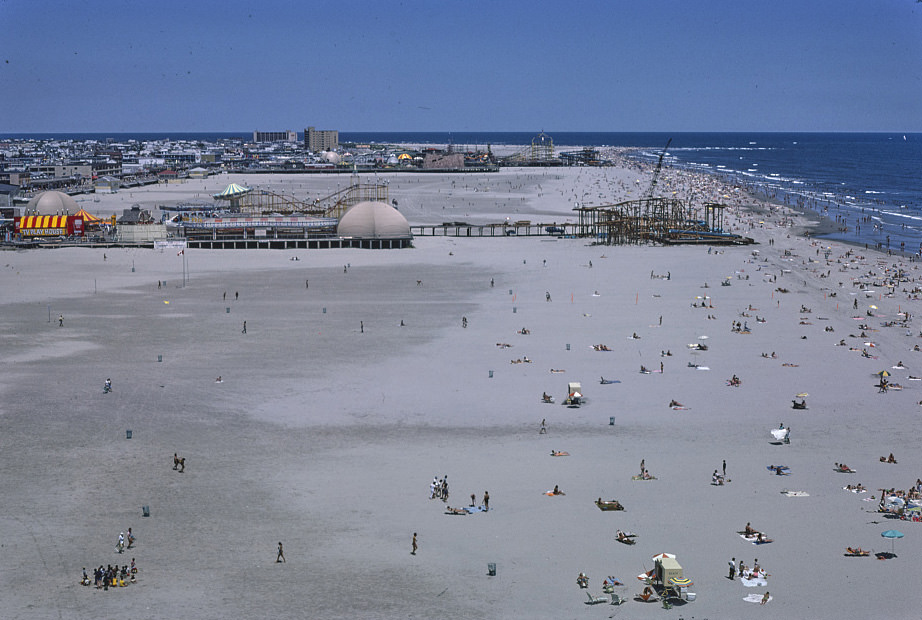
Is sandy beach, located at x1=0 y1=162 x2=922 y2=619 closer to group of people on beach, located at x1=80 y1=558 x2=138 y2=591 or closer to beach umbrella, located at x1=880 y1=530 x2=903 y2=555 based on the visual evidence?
group of people on beach, located at x1=80 y1=558 x2=138 y2=591

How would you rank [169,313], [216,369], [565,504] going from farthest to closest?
[169,313], [216,369], [565,504]

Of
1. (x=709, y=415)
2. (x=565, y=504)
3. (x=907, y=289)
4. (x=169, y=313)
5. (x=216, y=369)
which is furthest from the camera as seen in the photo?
(x=907, y=289)

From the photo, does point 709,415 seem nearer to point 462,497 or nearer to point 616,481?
point 616,481

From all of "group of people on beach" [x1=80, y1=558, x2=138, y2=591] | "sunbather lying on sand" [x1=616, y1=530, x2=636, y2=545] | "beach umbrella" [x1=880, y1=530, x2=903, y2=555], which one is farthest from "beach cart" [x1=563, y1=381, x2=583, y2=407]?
"group of people on beach" [x1=80, y1=558, x2=138, y2=591]

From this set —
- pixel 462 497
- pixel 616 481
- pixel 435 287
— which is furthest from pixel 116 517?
pixel 435 287

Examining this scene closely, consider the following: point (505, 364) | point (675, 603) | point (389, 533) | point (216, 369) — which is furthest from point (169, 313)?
point (675, 603)

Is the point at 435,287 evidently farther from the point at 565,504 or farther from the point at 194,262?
the point at 565,504

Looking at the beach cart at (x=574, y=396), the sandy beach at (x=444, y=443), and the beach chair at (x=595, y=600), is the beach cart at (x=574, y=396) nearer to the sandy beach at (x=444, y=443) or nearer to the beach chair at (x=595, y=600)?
the sandy beach at (x=444, y=443)

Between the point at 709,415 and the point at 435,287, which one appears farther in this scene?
the point at 435,287
